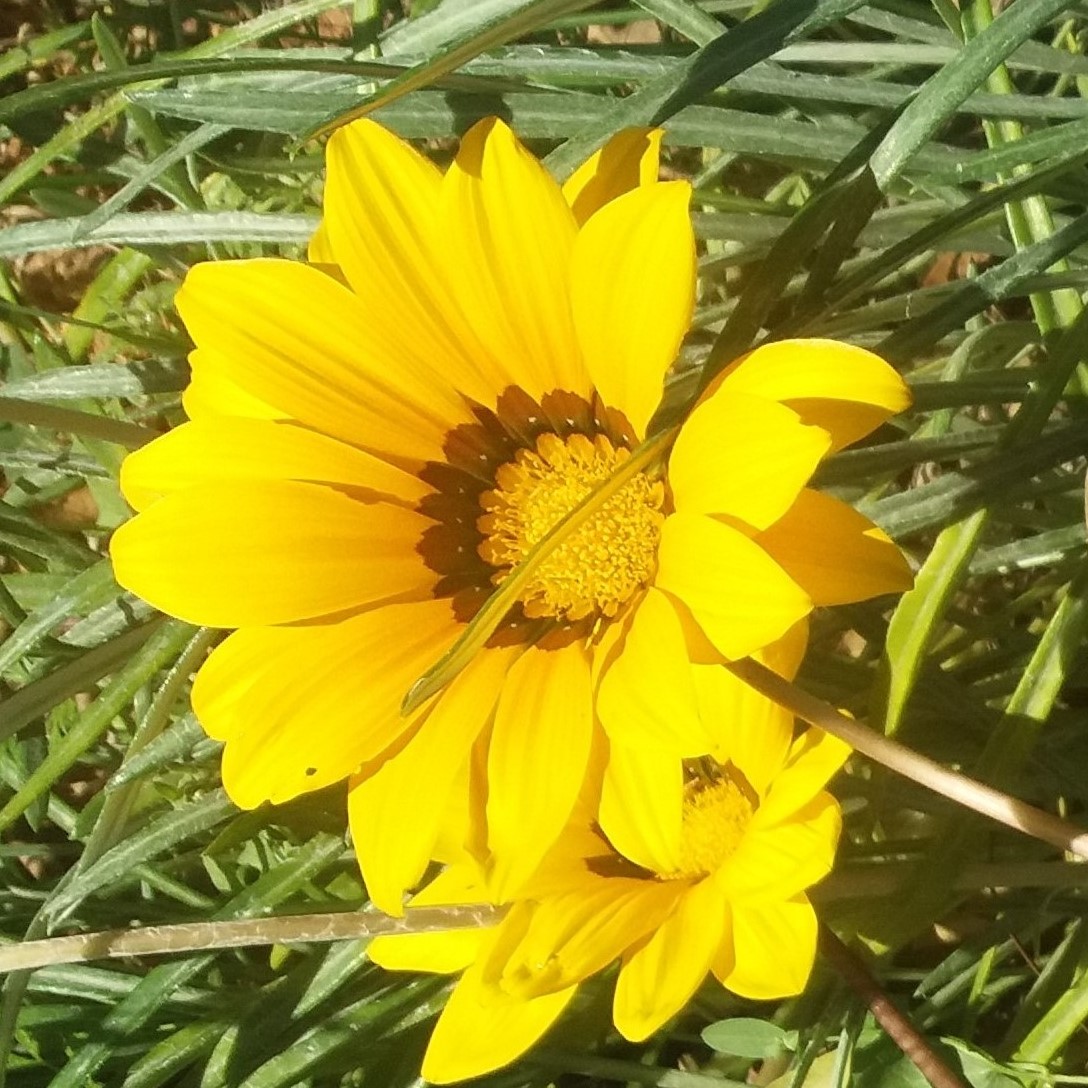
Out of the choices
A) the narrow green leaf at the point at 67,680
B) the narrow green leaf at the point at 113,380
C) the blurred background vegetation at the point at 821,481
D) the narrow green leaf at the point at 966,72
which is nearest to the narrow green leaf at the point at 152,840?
the blurred background vegetation at the point at 821,481

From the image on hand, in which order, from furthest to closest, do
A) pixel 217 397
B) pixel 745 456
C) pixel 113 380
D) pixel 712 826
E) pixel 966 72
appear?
pixel 113 380, pixel 712 826, pixel 217 397, pixel 966 72, pixel 745 456

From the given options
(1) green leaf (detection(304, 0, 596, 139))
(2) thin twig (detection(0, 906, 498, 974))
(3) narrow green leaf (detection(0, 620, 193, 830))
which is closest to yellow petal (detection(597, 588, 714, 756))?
(2) thin twig (detection(0, 906, 498, 974))

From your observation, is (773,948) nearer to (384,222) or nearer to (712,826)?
(712,826)

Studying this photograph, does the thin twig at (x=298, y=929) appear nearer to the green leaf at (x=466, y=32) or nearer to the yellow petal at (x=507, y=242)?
the yellow petal at (x=507, y=242)

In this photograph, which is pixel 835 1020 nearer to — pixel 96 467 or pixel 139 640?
pixel 139 640

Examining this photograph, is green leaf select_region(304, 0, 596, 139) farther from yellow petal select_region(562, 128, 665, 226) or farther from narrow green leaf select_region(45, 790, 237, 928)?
narrow green leaf select_region(45, 790, 237, 928)

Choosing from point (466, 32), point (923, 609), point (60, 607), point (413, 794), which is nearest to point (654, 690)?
point (413, 794)
